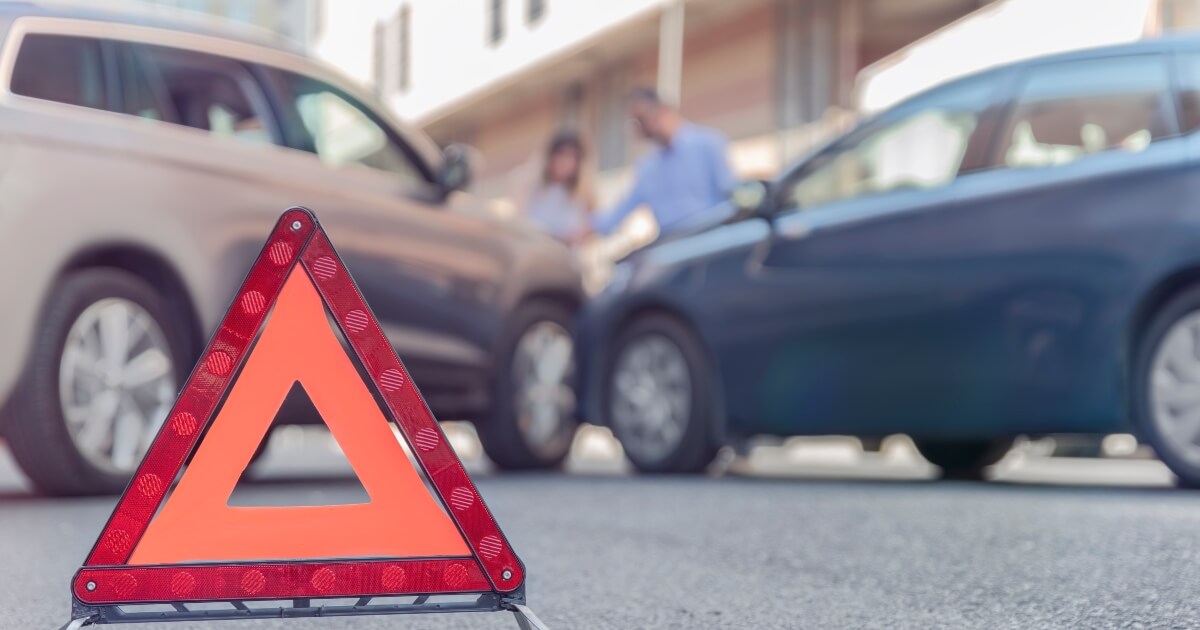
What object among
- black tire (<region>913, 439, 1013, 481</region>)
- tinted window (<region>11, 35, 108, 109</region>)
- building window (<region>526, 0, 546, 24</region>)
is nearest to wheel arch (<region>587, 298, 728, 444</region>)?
black tire (<region>913, 439, 1013, 481</region>)

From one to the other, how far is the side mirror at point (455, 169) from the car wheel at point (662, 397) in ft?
3.94

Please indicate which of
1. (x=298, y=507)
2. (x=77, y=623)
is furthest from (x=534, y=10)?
(x=77, y=623)

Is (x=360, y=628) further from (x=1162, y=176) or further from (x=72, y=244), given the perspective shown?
(x=1162, y=176)

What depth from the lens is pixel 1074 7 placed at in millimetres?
11398

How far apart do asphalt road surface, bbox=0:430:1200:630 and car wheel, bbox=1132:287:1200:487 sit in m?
0.17

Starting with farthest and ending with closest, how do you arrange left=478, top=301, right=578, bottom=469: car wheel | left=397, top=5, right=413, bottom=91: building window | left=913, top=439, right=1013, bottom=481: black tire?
left=397, top=5, right=413, bottom=91: building window, left=478, top=301, right=578, bottom=469: car wheel, left=913, top=439, right=1013, bottom=481: black tire

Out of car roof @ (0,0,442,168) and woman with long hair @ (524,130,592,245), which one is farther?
woman with long hair @ (524,130,592,245)

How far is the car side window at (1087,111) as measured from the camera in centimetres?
576

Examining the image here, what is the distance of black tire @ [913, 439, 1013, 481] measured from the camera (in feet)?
24.4

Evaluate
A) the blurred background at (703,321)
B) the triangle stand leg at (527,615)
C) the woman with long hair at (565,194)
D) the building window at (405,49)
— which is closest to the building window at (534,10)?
the building window at (405,49)

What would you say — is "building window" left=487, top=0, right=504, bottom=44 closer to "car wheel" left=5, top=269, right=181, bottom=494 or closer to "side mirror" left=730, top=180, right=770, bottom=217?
"side mirror" left=730, top=180, right=770, bottom=217

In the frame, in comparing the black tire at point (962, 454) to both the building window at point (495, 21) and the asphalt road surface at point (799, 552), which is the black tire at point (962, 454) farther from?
the building window at point (495, 21)

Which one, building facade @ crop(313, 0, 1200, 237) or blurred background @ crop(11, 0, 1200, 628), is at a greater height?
building facade @ crop(313, 0, 1200, 237)

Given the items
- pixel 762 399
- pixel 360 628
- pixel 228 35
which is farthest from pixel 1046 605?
pixel 228 35
